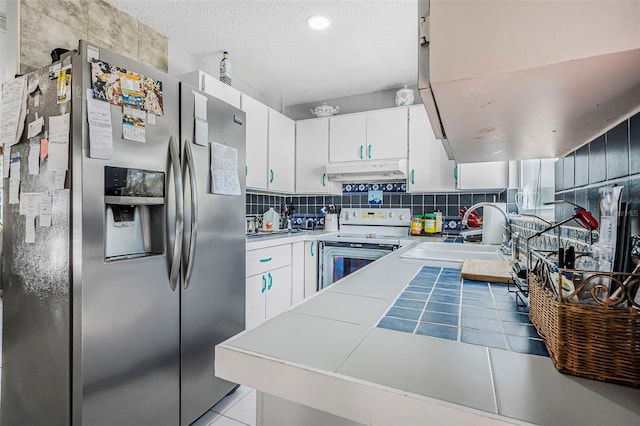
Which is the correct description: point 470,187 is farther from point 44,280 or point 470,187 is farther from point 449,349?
point 44,280

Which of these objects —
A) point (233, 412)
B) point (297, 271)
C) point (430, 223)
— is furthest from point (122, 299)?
point (430, 223)

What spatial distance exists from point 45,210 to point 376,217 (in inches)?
109

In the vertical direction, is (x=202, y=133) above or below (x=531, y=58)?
above

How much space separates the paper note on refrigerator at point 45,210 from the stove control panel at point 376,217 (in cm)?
268

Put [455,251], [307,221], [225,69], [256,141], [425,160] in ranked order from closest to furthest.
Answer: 1. [455,251]
2. [225,69]
3. [256,141]
4. [425,160]
5. [307,221]

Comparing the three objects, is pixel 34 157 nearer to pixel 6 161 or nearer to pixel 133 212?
pixel 6 161

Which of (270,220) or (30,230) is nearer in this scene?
(30,230)

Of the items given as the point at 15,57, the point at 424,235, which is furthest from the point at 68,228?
the point at 424,235

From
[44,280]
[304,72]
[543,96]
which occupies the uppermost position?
[304,72]

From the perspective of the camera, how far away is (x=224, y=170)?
177 cm

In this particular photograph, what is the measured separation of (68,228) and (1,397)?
96 centimetres

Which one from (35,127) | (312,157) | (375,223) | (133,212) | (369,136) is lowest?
(375,223)

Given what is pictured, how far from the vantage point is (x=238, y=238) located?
1.88 m

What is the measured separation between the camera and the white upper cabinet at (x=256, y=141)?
2.72m
